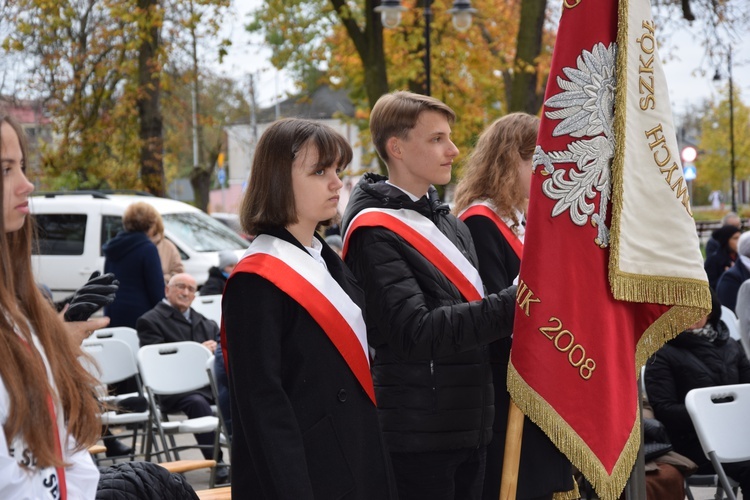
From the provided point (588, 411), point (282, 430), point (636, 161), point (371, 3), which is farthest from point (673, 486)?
point (371, 3)

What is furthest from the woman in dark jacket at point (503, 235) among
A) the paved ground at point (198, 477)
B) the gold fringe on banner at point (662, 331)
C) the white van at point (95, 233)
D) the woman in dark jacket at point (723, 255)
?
the white van at point (95, 233)

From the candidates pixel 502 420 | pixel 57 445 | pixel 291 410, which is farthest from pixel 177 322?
pixel 57 445

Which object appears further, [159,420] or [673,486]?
[159,420]

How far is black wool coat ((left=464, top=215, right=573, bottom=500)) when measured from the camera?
11.0 ft

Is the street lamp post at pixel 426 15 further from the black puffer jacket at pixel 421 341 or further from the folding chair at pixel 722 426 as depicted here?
the black puffer jacket at pixel 421 341

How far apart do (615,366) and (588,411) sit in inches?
6.4

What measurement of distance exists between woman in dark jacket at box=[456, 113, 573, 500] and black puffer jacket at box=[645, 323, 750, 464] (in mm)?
1990

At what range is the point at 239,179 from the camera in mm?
72188

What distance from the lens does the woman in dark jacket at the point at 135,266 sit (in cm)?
859

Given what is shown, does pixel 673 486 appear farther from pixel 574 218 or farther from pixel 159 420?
pixel 159 420

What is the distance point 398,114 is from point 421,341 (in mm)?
834

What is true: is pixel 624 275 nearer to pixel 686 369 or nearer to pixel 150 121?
pixel 686 369

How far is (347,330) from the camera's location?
9.04 ft

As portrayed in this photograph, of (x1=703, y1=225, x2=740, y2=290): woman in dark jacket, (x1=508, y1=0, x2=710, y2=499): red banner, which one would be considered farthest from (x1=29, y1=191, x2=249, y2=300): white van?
(x1=508, y1=0, x2=710, y2=499): red banner
